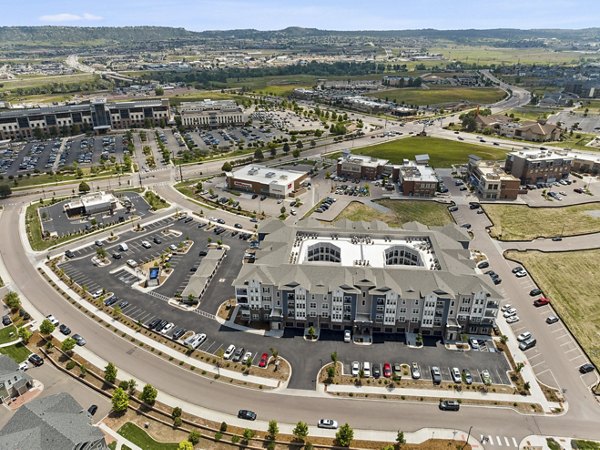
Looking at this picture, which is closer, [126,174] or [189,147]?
[126,174]

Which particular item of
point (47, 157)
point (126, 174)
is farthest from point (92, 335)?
point (47, 157)

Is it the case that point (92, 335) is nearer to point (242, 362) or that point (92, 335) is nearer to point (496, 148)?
point (242, 362)

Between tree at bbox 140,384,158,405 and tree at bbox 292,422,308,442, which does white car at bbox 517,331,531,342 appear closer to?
tree at bbox 292,422,308,442

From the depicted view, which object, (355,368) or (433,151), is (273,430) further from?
(433,151)

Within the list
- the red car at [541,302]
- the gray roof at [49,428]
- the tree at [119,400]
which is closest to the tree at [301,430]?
the gray roof at [49,428]

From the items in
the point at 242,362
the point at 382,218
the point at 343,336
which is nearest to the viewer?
the point at 242,362

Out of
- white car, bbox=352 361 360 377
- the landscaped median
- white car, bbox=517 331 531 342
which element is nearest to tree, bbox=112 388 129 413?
the landscaped median

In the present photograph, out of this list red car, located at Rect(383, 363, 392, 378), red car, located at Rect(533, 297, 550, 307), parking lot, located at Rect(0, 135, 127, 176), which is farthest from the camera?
parking lot, located at Rect(0, 135, 127, 176)
